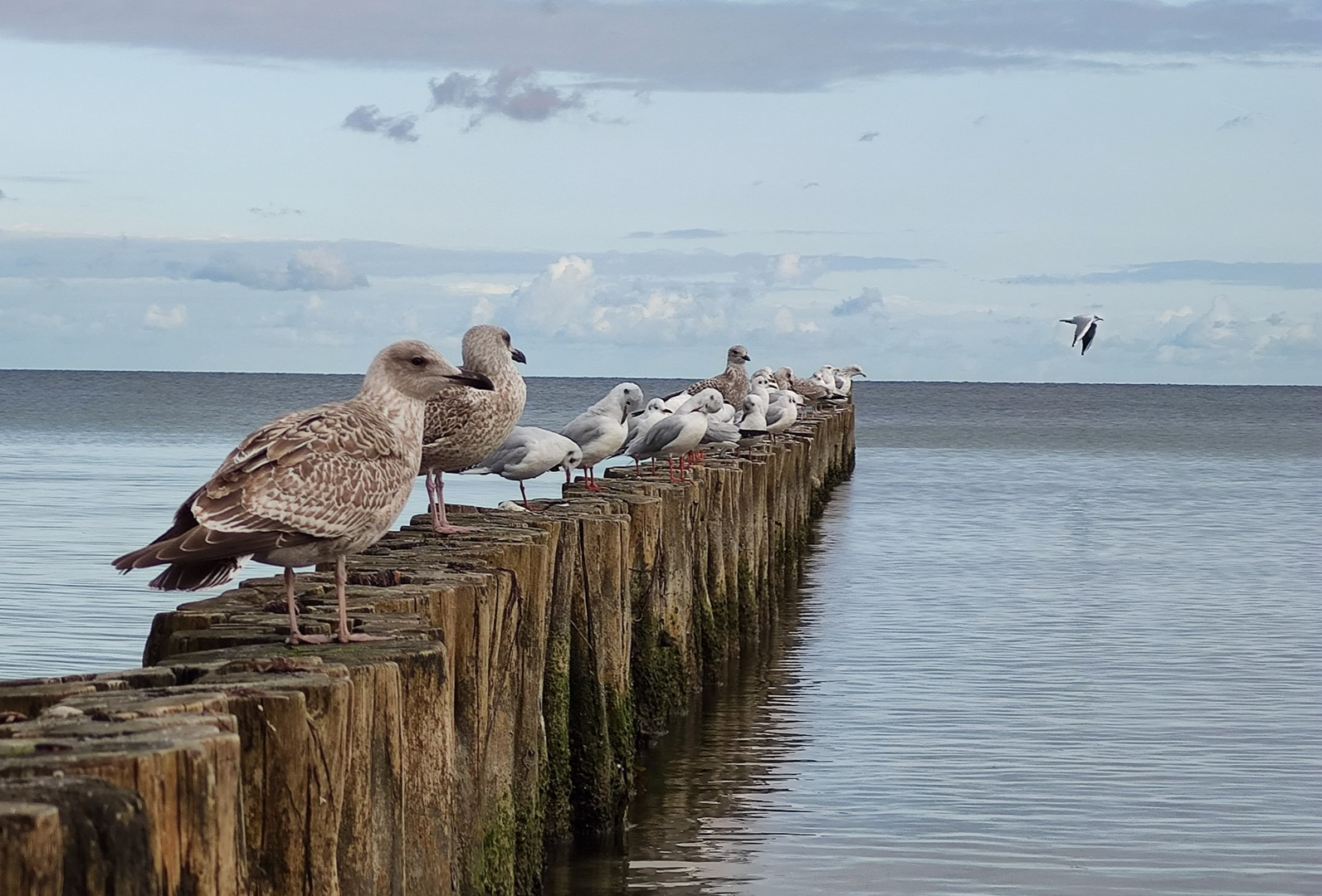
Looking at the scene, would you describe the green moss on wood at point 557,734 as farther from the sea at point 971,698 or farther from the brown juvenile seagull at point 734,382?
the brown juvenile seagull at point 734,382

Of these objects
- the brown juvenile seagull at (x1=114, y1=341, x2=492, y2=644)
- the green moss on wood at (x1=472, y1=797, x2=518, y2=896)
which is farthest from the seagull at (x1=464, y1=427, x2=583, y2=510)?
the brown juvenile seagull at (x1=114, y1=341, x2=492, y2=644)

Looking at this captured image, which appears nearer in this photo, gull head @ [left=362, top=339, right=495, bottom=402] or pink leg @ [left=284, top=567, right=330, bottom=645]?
pink leg @ [left=284, top=567, right=330, bottom=645]

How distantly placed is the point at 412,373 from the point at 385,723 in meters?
1.55

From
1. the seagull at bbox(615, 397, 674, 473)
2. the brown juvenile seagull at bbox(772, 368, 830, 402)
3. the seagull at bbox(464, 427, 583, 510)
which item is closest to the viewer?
the seagull at bbox(464, 427, 583, 510)

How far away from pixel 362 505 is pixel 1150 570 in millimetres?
16523

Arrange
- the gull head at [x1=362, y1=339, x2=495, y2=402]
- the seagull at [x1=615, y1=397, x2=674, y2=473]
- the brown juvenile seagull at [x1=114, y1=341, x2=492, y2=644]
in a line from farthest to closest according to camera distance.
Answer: the seagull at [x1=615, y1=397, x2=674, y2=473] → the gull head at [x1=362, y1=339, x2=495, y2=402] → the brown juvenile seagull at [x1=114, y1=341, x2=492, y2=644]

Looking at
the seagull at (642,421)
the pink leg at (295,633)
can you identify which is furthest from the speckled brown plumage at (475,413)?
the seagull at (642,421)

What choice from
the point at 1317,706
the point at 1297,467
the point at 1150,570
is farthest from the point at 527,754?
the point at 1297,467

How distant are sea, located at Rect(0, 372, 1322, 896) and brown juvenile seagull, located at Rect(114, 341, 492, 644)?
9.32 ft

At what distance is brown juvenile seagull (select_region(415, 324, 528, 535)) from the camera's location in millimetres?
8812

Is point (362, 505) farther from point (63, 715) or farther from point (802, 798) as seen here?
point (802, 798)

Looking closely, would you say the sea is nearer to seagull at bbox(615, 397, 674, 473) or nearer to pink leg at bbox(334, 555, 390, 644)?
seagull at bbox(615, 397, 674, 473)

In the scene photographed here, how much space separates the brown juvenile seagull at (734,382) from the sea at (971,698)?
2418 millimetres

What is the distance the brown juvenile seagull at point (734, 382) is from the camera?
21984 millimetres
